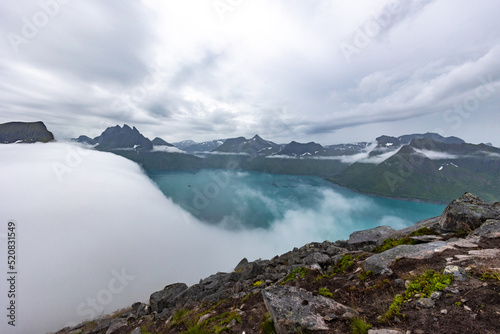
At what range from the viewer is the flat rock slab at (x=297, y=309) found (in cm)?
618

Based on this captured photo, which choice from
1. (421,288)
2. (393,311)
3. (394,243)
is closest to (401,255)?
(421,288)

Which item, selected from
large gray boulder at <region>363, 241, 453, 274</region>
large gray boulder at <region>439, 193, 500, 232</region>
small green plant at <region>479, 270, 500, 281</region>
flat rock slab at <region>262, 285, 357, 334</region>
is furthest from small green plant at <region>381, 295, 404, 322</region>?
large gray boulder at <region>439, 193, 500, 232</region>

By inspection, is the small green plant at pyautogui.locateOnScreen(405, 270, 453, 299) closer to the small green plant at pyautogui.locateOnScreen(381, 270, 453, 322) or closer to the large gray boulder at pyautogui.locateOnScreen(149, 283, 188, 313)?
the small green plant at pyautogui.locateOnScreen(381, 270, 453, 322)

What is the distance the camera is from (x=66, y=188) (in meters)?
134

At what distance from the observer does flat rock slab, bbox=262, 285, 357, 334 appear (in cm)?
618

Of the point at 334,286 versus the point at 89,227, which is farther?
the point at 89,227

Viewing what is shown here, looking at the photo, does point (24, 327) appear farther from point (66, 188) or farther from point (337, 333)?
point (337, 333)

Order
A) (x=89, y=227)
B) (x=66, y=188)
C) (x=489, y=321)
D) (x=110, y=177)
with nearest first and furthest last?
(x=489, y=321) → (x=89, y=227) → (x=66, y=188) → (x=110, y=177)

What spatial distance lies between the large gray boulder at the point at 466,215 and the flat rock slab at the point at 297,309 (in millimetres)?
11690

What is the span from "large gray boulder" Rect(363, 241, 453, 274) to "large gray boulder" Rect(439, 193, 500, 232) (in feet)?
12.7

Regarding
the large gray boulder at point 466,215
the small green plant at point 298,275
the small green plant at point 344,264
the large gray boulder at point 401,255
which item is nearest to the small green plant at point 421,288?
the large gray boulder at point 401,255

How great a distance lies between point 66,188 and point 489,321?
195 meters

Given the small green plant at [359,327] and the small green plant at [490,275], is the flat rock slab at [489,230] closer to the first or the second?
the small green plant at [490,275]

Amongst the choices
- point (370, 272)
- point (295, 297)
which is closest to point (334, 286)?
point (370, 272)
